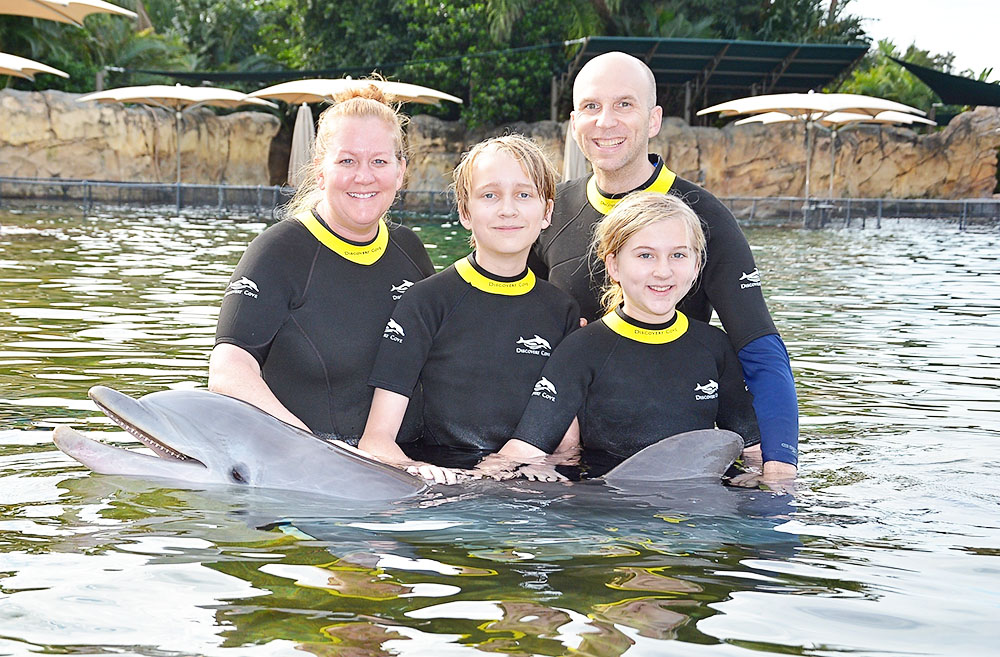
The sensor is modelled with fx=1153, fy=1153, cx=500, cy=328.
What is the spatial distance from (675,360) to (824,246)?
44.5 feet

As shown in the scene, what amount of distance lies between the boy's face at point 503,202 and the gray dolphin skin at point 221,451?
3.26 ft

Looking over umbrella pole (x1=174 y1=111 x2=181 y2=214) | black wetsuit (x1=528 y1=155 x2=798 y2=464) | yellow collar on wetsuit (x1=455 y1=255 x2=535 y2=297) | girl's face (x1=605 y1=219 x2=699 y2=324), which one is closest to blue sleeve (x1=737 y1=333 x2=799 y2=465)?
black wetsuit (x1=528 y1=155 x2=798 y2=464)

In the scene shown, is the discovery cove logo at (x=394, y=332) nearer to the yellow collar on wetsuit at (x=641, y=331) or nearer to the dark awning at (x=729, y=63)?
the yellow collar on wetsuit at (x=641, y=331)

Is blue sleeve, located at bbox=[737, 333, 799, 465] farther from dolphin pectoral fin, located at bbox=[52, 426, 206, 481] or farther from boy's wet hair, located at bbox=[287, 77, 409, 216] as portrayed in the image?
dolphin pectoral fin, located at bbox=[52, 426, 206, 481]

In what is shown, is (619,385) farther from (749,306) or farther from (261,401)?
(261,401)

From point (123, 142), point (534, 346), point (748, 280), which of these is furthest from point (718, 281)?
point (123, 142)

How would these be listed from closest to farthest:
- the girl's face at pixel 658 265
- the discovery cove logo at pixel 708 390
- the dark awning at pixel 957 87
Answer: the girl's face at pixel 658 265, the discovery cove logo at pixel 708 390, the dark awning at pixel 957 87

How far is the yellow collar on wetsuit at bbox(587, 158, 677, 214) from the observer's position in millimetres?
4668

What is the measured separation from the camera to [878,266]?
14055 mm

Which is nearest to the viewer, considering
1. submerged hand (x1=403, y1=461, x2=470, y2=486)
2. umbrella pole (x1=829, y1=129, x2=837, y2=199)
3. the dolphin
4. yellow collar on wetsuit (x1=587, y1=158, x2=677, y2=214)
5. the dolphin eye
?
the dolphin

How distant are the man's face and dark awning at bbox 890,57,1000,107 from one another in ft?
72.0

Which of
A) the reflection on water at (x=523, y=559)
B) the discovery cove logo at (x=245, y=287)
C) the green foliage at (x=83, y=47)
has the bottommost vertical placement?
the reflection on water at (x=523, y=559)

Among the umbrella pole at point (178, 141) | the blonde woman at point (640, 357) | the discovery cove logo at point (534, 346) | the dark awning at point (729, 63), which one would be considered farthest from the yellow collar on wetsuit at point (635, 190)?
the dark awning at point (729, 63)

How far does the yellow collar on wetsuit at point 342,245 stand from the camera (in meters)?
4.43
